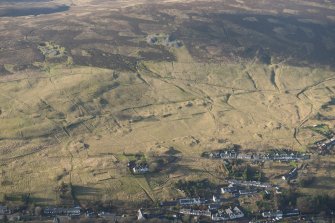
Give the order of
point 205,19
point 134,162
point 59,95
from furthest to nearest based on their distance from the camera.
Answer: point 205,19, point 59,95, point 134,162

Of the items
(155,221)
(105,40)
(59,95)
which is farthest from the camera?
(105,40)

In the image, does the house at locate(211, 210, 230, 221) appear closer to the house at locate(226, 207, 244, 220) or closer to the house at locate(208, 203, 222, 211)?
the house at locate(226, 207, 244, 220)

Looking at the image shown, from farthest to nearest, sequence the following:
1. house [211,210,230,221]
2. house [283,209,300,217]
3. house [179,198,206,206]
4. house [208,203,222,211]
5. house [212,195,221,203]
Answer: house [212,195,221,203] < house [179,198,206,206] < house [208,203,222,211] < house [283,209,300,217] < house [211,210,230,221]

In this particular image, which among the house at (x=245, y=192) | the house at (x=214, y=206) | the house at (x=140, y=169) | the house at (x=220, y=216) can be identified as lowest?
the house at (x=214, y=206)

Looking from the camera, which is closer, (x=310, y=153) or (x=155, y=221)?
(x=155, y=221)

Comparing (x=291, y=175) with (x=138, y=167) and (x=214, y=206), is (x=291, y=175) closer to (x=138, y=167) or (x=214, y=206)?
(x=214, y=206)

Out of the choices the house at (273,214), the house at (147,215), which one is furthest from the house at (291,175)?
the house at (147,215)

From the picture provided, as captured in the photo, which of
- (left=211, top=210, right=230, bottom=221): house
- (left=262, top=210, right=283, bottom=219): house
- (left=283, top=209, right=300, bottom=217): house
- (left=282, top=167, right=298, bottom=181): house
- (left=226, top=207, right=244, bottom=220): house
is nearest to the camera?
(left=211, top=210, right=230, bottom=221): house

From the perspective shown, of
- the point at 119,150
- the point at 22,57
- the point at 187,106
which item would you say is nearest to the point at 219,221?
the point at 119,150

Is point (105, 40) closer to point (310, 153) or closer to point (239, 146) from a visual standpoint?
point (239, 146)

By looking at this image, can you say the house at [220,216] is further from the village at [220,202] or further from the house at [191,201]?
the house at [191,201]

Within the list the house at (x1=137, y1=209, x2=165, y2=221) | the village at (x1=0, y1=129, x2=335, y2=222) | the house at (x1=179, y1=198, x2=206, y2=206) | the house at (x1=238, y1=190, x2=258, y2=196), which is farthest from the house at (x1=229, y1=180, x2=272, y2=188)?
the house at (x1=137, y1=209, x2=165, y2=221)
